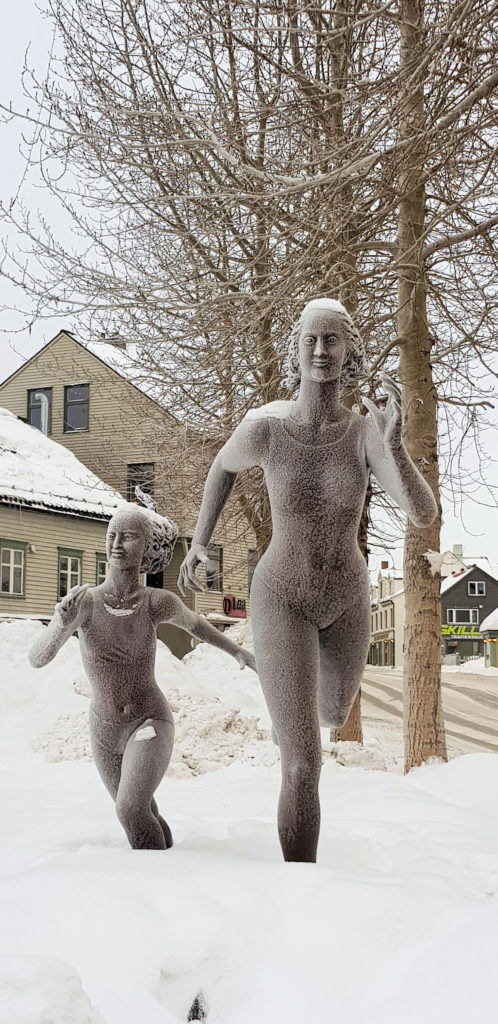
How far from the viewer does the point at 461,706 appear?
62.9ft

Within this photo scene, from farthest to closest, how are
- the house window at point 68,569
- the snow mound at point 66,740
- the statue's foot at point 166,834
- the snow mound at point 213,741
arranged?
the house window at point 68,569 < the snow mound at point 66,740 < the snow mound at point 213,741 < the statue's foot at point 166,834

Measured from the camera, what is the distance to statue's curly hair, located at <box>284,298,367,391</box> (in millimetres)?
3609

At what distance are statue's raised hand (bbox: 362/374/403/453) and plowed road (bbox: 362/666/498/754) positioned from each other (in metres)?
10.6

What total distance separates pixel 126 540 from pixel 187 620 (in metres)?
0.45

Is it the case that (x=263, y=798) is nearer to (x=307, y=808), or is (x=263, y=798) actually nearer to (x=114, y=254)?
(x=307, y=808)

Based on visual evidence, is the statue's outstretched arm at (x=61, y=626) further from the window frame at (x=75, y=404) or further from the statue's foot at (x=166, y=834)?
the window frame at (x=75, y=404)

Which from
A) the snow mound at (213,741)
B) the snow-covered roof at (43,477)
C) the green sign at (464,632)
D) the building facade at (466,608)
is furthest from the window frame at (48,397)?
the green sign at (464,632)

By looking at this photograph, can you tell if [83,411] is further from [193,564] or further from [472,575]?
[472,575]

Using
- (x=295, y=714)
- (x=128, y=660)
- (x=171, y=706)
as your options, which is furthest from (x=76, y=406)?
(x=295, y=714)

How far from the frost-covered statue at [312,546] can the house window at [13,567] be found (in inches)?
657

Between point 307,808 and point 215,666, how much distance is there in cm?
1469

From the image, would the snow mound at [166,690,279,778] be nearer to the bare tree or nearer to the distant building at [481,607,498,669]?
the bare tree

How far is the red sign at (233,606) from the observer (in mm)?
26438

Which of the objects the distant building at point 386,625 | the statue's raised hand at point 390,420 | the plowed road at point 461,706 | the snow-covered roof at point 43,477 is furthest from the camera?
the distant building at point 386,625
